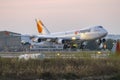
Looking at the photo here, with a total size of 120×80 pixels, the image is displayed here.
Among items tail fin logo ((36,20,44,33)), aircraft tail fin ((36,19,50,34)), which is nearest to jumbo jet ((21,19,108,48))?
aircraft tail fin ((36,19,50,34))

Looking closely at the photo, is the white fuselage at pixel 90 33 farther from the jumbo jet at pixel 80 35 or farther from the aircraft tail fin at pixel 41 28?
the aircraft tail fin at pixel 41 28

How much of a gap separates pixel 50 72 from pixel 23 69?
160cm

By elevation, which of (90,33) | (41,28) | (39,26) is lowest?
(41,28)

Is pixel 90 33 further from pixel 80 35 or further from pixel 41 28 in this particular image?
pixel 41 28

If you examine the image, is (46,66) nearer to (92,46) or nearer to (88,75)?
(88,75)

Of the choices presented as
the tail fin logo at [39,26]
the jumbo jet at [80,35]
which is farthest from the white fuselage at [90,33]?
the tail fin logo at [39,26]

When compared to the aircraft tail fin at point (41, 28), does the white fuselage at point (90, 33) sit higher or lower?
higher

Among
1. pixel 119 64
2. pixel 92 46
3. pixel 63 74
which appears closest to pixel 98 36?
pixel 92 46

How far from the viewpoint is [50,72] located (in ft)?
78.6

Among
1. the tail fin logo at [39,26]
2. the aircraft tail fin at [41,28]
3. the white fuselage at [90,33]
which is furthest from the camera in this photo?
the tail fin logo at [39,26]

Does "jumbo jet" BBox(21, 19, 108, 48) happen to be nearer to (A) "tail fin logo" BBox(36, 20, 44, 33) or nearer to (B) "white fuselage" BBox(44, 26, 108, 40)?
(B) "white fuselage" BBox(44, 26, 108, 40)

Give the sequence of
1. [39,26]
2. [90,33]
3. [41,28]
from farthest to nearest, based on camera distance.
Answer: [39,26], [41,28], [90,33]

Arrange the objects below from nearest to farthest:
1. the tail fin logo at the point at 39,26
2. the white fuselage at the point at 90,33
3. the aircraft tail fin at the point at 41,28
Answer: the white fuselage at the point at 90,33
the aircraft tail fin at the point at 41,28
the tail fin logo at the point at 39,26

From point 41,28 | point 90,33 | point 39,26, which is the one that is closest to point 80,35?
point 90,33
